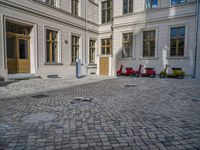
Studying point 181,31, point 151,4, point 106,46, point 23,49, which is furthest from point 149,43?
point 23,49

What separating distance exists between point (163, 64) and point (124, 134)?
12.3 m

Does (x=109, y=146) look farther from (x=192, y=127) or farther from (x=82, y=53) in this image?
(x=82, y=53)

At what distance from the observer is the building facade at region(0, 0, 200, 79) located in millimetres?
10711

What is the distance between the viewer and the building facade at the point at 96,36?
10.7 meters

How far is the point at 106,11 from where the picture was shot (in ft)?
59.9

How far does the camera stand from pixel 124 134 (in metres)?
2.89

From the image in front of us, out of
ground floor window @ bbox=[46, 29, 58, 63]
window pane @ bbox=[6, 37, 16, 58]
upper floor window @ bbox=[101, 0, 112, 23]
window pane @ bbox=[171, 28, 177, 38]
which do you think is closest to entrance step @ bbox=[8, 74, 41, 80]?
window pane @ bbox=[6, 37, 16, 58]

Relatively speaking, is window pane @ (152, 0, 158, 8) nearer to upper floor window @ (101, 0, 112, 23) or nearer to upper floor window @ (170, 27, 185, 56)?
upper floor window @ (170, 27, 185, 56)

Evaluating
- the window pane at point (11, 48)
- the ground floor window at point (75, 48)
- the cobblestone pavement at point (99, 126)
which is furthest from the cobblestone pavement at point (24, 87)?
the ground floor window at point (75, 48)

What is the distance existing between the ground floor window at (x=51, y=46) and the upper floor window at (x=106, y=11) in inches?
296

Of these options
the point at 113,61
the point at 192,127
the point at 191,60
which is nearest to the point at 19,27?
the point at 113,61

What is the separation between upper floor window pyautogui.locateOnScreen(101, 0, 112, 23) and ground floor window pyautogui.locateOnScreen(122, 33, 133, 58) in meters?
3.61

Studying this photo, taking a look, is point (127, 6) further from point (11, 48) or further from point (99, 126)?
point (99, 126)

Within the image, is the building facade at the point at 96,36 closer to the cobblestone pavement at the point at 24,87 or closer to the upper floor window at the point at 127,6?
the upper floor window at the point at 127,6
